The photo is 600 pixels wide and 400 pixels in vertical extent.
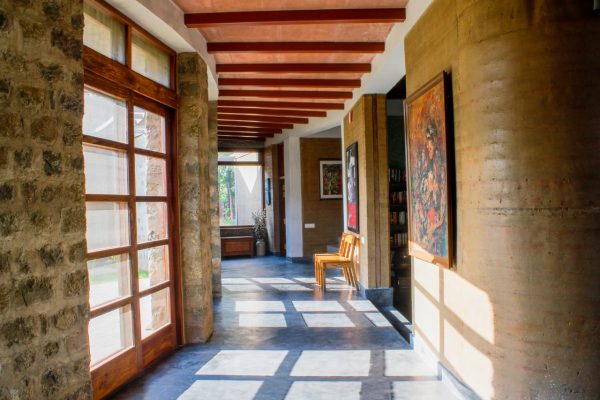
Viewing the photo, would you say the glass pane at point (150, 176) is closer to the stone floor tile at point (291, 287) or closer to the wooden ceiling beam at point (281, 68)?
the wooden ceiling beam at point (281, 68)

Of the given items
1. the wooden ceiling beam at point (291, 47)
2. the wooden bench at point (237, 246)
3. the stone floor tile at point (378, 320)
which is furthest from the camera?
the wooden bench at point (237, 246)

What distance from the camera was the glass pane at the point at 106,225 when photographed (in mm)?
3482

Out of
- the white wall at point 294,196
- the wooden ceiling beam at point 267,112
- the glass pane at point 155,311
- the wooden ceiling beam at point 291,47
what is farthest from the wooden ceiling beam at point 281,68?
the white wall at point 294,196

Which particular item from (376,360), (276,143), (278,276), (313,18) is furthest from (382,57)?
(276,143)

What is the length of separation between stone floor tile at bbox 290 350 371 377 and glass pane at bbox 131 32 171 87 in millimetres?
2948

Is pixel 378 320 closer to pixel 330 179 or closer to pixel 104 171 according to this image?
pixel 104 171

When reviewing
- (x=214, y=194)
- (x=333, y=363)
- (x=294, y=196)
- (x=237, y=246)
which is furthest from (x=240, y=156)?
(x=333, y=363)

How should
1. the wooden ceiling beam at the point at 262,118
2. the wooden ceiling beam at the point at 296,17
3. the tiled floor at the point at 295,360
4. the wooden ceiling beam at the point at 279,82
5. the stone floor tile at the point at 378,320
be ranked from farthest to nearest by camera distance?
the wooden ceiling beam at the point at 262,118 < the wooden ceiling beam at the point at 279,82 < the stone floor tile at the point at 378,320 < the wooden ceiling beam at the point at 296,17 < the tiled floor at the point at 295,360

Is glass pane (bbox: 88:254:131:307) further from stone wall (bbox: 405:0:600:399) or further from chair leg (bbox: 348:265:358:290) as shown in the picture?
chair leg (bbox: 348:265:358:290)

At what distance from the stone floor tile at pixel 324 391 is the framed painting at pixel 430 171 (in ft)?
3.89

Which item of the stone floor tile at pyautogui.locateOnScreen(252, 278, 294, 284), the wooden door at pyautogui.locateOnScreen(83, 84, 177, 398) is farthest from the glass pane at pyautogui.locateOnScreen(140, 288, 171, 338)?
the stone floor tile at pyautogui.locateOnScreen(252, 278, 294, 284)

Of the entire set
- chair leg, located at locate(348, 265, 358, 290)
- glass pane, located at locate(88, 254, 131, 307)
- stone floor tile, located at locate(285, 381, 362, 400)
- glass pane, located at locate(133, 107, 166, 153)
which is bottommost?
stone floor tile, located at locate(285, 381, 362, 400)

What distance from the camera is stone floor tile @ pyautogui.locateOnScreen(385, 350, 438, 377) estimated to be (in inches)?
159

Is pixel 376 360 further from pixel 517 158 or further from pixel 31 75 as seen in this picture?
pixel 31 75
